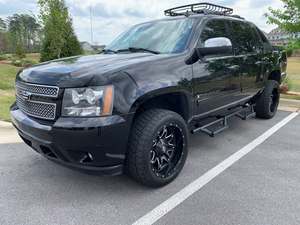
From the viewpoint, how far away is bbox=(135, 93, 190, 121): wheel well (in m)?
3.13

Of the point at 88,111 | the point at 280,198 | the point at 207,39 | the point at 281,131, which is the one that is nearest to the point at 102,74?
the point at 88,111

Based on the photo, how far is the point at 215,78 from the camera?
365cm

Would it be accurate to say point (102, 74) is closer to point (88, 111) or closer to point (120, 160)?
point (88, 111)

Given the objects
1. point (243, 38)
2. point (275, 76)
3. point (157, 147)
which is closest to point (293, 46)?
point (275, 76)

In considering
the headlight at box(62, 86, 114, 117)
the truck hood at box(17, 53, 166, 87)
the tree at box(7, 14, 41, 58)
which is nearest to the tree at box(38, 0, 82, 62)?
the truck hood at box(17, 53, 166, 87)

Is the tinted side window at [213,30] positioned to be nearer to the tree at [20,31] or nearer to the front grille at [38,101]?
the front grille at [38,101]

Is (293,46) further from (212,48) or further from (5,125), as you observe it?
(5,125)

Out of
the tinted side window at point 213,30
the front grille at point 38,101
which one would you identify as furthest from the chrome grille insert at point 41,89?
the tinted side window at point 213,30

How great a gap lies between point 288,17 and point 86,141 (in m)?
7.58

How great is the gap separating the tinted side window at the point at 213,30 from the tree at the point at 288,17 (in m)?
4.61

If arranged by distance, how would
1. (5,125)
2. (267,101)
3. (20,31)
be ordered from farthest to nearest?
(20,31)
(267,101)
(5,125)

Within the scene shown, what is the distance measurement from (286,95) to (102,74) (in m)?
7.15

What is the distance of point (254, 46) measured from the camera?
192 inches

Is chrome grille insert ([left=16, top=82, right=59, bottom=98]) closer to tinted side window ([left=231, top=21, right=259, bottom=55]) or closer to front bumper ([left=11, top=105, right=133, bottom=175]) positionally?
front bumper ([left=11, top=105, right=133, bottom=175])
